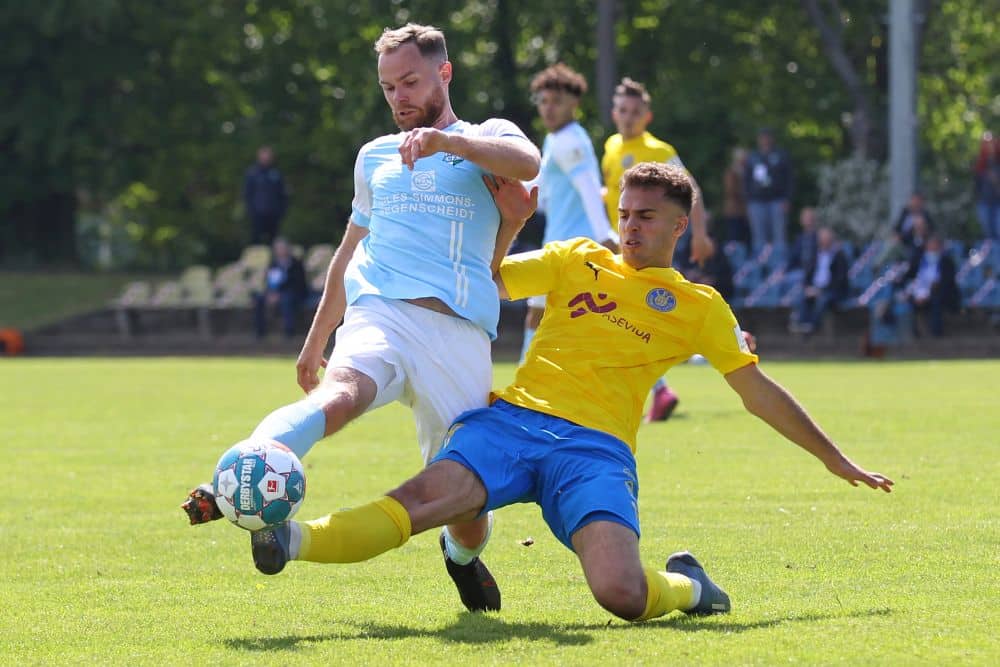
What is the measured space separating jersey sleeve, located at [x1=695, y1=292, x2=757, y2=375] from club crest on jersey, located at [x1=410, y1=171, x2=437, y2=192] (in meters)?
1.11

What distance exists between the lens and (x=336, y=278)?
6.36 metres

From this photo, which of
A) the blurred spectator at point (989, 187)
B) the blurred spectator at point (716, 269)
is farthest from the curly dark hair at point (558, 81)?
the blurred spectator at point (989, 187)

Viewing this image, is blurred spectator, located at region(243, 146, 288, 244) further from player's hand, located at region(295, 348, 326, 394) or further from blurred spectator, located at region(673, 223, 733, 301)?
player's hand, located at region(295, 348, 326, 394)

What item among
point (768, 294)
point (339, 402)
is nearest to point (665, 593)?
point (339, 402)

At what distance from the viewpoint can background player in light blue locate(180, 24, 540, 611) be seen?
19.0ft

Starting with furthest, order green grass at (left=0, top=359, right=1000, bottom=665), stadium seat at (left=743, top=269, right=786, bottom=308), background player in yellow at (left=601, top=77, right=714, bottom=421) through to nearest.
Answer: stadium seat at (left=743, top=269, right=786, bottom=308), background player in yellow at (left=601, top=77, right=714, bottom=421), green grass at (left=0, top=359, right=1000, bottom=665)

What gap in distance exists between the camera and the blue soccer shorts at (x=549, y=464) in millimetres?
5695

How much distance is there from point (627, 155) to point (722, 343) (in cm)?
674

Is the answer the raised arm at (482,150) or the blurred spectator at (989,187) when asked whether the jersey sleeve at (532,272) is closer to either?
the raised arm at (482,150)

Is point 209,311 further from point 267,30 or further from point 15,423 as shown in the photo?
point 15,423

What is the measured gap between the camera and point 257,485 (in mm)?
4973

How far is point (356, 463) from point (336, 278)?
14.6ft

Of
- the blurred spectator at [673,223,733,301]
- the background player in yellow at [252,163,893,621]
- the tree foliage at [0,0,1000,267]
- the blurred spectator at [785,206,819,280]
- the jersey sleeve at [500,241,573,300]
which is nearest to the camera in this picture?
the background player in yellow at [252,163,893,621]

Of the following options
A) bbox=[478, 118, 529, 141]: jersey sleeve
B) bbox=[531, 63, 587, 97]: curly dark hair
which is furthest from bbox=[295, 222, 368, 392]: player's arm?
bbox=[531, 63, 587, 97]: curly dark hair
